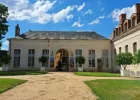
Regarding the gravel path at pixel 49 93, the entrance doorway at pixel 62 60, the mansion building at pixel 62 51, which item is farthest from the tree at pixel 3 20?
the gravel path at pixel 49 93

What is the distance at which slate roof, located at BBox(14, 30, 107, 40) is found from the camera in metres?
41.8

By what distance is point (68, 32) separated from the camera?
44.1 meters

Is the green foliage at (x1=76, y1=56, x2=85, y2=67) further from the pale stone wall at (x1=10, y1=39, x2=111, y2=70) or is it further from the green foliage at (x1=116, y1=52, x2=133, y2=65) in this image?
the green foliage at (x1=116, y1=52, x2=133, y2=65)

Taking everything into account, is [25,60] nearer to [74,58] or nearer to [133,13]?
[74,58]

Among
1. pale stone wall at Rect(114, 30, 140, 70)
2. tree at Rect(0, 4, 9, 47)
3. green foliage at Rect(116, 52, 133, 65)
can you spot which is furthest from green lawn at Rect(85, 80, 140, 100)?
tree at Rect(0, 4, 9, 47)

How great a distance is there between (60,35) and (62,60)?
4239mm

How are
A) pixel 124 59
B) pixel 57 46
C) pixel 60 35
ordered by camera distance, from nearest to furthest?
pixel 124 59 → pixel 57 46 → pixel 60 35

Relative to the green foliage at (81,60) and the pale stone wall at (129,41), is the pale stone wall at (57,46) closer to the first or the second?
the green foliage at (81,60)

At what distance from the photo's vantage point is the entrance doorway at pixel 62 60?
136ft

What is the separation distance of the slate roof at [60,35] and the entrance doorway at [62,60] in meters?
2.28

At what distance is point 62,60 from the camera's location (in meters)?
41.9

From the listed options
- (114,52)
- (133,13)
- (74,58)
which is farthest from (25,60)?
(133,13)

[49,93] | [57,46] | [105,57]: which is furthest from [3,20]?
[49,93]

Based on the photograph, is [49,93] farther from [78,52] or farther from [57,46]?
[78,52]
